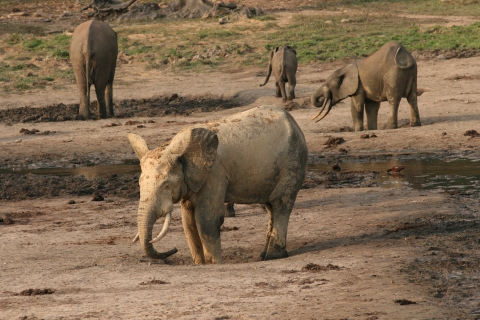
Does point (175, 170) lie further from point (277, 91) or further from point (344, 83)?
point (277, 91)

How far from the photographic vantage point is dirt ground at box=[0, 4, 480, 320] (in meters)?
6.88

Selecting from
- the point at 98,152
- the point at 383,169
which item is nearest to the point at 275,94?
the point at 98,152

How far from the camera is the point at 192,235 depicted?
874 cm

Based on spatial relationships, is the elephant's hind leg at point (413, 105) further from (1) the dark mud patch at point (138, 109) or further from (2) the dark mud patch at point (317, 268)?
(2) the dark mud patch at point (317, 268)

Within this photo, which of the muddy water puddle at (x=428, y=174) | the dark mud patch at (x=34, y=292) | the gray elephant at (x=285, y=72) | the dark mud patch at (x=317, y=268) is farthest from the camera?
the gray elephant at (x=285, y=72)

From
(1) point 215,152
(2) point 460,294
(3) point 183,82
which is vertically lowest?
(3) point 183,82

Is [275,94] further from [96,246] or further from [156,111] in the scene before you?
[96,246]

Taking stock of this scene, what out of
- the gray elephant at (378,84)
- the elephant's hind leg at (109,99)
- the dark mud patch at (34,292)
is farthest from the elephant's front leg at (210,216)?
the elephant's hind leg at (109,99)

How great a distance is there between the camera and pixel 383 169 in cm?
1355

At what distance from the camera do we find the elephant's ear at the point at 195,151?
8.20 metres

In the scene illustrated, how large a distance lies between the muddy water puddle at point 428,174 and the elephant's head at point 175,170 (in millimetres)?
4310

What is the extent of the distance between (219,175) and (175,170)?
48 cm

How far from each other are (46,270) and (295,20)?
21.8 m

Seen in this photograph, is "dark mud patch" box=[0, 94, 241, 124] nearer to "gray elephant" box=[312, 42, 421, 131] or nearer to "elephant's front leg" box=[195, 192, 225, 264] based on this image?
"gray elephant" box=[312, 42, 421, 131]
